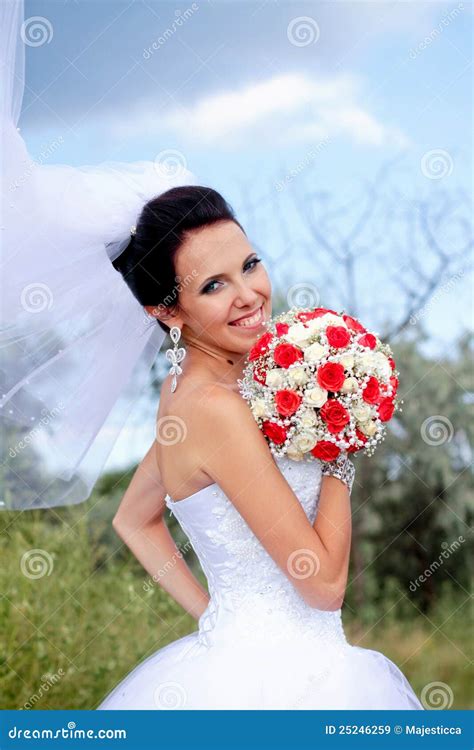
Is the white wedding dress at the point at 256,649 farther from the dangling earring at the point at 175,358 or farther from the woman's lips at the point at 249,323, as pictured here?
→ the woman's lips at the point at 249,323

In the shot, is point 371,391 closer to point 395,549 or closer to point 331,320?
point 331,320

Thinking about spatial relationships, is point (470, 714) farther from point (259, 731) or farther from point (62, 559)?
point (62, 559)

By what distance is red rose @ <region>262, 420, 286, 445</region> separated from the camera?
112 inches

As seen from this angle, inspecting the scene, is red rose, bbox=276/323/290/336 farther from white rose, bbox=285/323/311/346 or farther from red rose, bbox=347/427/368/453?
red rose, bbox=347/427/368/453

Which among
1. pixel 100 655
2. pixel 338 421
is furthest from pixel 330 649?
pixel 100 655

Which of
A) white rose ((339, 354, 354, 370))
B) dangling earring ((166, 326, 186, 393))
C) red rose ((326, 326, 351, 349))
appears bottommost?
white rose ((339, 354, 354, 370))

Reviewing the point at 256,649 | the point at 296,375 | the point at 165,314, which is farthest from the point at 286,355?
the point at 256,649

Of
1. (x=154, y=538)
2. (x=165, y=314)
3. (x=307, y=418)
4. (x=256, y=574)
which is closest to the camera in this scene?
(x=307, y=418)

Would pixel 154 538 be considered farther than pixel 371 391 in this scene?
Yes

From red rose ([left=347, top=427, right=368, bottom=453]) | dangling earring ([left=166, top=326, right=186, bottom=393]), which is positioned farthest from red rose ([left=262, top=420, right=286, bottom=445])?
dangling earring ([left=166, top=326, right=186, bottom=393])

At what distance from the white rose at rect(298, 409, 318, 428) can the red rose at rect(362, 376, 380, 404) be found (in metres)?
0.18

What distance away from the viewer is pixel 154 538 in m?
3.66

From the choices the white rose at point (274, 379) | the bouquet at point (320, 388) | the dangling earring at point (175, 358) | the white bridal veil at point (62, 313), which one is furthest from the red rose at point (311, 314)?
the white bridal veil at point (62, 313)

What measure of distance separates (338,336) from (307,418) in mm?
288
